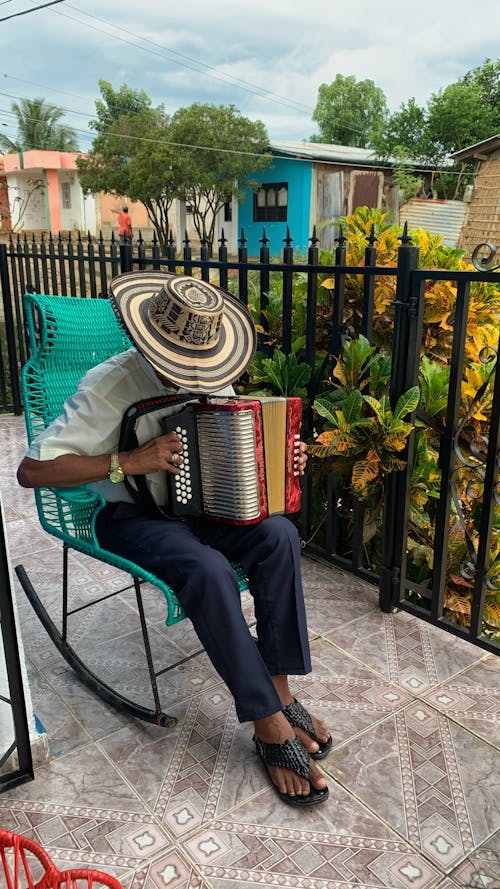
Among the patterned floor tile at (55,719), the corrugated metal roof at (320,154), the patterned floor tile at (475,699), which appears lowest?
the patterned floor tile at (475,699)

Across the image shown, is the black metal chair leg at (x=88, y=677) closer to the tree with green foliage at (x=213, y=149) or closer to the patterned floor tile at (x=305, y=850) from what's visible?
the patterned floor tile at (x=305, y=850)

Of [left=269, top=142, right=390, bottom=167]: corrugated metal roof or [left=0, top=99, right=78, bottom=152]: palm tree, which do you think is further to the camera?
[left=0, top=99, right=78, bottom=152]: palm tree

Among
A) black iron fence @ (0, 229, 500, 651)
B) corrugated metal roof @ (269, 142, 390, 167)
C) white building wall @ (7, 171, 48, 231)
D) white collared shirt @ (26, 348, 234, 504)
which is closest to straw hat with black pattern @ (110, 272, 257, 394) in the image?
white collared shirt @ (26, 348, 234, 504)

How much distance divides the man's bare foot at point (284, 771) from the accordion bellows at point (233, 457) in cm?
60

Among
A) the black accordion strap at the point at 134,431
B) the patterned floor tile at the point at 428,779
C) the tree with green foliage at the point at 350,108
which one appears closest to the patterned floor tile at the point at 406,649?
the patterned floor tile at the point at 428,779

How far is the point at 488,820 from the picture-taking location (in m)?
1.88

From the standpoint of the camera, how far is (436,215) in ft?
71.9

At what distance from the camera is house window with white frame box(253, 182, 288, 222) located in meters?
25.2

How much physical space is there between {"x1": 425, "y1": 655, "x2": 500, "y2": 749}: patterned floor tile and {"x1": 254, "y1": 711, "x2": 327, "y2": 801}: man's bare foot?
572 millimetres

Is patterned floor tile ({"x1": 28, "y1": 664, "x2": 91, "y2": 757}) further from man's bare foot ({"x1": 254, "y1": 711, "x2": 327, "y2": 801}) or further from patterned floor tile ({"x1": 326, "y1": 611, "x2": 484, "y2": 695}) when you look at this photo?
patterned floor tile ({"x1": 326, "y1": 611, "x2": 484, "y2": 695})

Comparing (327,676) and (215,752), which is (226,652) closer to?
(215,752)

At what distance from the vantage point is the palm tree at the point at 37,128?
123ft

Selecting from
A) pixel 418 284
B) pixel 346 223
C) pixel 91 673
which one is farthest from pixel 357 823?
pixel 346 223

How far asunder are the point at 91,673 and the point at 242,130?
23088 mm
